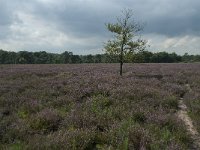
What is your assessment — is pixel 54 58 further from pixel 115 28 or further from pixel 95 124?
pixel 95 124

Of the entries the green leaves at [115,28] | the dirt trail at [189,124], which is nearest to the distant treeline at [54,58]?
the green leaves at [115,28]

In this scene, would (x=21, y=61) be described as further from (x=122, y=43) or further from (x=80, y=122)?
(x=80, y=122)

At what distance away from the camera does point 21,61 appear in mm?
91938

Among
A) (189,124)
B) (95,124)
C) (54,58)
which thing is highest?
(95,124)

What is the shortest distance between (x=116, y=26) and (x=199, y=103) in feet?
53.2

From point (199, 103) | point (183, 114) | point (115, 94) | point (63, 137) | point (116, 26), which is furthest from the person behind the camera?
point (116, 26)

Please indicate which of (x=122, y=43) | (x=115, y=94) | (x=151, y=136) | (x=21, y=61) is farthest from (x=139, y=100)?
(x=21, y=61)

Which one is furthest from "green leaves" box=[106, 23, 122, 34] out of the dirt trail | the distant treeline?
the distant treeline

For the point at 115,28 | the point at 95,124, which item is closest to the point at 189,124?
the point at 95,124

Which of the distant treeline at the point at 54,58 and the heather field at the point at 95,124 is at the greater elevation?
the heather field at the point at 95,124

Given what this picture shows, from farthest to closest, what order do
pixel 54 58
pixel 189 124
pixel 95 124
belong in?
pixel 54 58 → pixel 189 124 → pixel 95 124

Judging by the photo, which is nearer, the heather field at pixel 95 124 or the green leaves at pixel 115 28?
the heather field at pixel 95 124

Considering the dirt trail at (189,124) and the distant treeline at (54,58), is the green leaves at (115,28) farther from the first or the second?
the distant treeline at (54,58)

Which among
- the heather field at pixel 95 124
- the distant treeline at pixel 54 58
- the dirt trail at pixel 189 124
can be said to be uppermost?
the heather field at pixel 95 124
